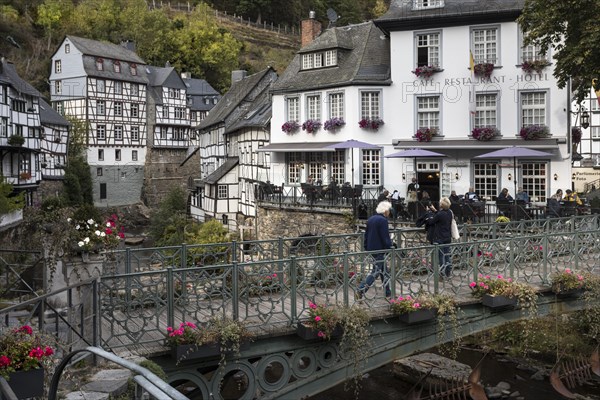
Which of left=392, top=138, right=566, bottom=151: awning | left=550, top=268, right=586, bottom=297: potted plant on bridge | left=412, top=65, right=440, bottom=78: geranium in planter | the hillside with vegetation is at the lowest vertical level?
left=550, top=268, right=586, bottom=297: potted plant on bridge

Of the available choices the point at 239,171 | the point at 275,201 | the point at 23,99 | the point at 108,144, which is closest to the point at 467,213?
the point at 275,201

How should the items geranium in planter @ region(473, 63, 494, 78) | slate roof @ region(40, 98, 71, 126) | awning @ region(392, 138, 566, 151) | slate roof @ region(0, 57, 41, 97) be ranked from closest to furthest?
awning @ region(392, 138, 566, 151), geranium in planter @ region(473, 63, 494, 78), slate roof @ region(0, 57, 41, 97), slate roof @ region(40, 98, 71, 126)

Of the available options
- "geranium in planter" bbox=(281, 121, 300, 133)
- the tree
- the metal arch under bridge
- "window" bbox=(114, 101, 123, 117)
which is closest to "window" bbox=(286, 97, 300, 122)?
"geranium in planter" bbox=(281, 121, 300, 133)

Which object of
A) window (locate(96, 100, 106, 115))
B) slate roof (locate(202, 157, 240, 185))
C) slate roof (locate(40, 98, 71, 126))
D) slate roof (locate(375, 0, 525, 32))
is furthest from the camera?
window (locate(96, 100, 106, 115))

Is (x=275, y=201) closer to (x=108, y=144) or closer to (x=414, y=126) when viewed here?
(x=414, y=126)

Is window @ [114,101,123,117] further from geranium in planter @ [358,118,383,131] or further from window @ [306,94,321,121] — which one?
geranium in planter @ [358,118,383,131]

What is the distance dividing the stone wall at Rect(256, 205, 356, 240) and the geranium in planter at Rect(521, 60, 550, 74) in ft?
31.8

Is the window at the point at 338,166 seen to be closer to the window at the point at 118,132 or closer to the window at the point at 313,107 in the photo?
the window at the point at 313,107

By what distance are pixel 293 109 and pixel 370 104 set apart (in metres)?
4.82

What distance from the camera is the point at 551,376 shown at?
16.3m

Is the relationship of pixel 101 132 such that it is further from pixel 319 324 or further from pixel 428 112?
pixel 319 324

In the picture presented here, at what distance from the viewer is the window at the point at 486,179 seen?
26281 millimetres

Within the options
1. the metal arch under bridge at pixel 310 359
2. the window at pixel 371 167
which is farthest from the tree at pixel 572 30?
the metal arch under bridge at pixel 310 359

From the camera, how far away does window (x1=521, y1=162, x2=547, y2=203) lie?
83.6 ft
